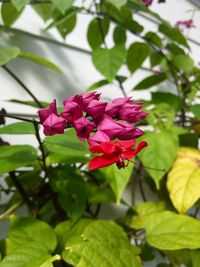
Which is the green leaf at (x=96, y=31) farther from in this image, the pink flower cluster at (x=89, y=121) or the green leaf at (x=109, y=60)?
the pink flower cluster at (x=89, y=121)

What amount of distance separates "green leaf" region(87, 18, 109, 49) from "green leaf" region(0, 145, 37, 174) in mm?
548

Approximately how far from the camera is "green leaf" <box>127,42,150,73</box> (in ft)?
3.47

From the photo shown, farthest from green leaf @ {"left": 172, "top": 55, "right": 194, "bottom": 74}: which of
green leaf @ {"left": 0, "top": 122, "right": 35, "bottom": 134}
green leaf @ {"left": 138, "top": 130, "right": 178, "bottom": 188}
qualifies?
green leaf @ {"left": 0, "top": 122, "right": 35, "bottom": 134}

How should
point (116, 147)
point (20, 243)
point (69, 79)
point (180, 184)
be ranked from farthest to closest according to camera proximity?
point (69, 79), point (180, 184), point (20, 243), point (116, 147)

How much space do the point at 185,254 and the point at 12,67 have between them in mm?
722

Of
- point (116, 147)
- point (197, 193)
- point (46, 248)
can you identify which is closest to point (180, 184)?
point (197, 193)

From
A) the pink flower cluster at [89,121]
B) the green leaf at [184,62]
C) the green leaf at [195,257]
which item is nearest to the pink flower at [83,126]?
the pink flower cluster at [89,121]

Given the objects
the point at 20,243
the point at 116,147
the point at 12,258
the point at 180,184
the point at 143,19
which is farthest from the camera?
the point at 143,19

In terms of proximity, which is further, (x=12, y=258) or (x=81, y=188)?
(x=81, y=188)

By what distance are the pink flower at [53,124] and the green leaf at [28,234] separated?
1.15 feet

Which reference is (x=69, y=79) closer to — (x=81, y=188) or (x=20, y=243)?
(x=81, y=188)

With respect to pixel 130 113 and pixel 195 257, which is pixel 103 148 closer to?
pixel 130 113

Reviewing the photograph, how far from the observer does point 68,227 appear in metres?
0.79

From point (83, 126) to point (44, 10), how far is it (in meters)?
0.76
